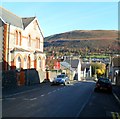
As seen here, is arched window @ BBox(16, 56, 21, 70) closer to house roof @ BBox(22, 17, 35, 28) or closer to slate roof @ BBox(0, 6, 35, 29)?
slate roof @ BBox(0, 6, 35, 29)

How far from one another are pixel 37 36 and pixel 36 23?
247 centimetres

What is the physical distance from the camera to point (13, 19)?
49.8m

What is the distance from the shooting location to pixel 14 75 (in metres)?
34.9

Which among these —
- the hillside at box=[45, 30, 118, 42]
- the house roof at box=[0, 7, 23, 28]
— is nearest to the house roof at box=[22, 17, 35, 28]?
the house roof at box=[0, 7, 23, 28]

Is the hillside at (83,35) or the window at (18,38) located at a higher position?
the hillside at (83,35)

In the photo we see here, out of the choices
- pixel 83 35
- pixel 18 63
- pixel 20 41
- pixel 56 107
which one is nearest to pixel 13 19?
pixel 20 41

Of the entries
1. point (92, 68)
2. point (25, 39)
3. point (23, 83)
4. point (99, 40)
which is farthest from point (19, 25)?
point (92, 68)

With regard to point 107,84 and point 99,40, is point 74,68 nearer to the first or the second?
point 99,40

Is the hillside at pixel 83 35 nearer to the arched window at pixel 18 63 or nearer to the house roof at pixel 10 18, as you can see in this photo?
the house roof at pixel 10 18

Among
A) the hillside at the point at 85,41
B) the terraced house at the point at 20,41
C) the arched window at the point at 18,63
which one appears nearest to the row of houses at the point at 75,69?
the hillside at the point at 85,41

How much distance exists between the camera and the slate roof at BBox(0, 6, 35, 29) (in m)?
46.3

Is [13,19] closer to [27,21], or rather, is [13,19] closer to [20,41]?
[20,41]

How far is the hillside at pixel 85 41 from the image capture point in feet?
376

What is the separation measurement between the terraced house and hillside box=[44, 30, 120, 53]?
5267 centimetres
